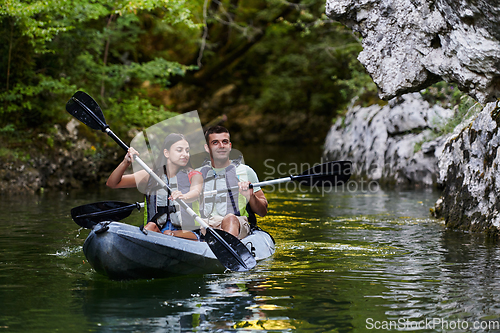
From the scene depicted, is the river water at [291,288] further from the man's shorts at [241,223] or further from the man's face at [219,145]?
the man's face at [219,145]

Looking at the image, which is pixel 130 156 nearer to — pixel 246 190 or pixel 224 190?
pixel 224 190

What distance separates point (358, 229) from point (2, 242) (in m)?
4.95

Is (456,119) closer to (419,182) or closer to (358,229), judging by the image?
(419,182)

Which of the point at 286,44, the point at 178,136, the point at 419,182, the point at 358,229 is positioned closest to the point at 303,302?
the point at 178,136

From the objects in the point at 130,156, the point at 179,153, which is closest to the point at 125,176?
the point at 130,156

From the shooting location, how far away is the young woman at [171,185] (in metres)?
5.52

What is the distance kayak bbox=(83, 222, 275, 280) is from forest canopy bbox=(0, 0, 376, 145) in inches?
263

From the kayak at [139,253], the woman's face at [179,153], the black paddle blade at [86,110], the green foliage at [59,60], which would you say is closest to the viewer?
the kayak at [139,253]

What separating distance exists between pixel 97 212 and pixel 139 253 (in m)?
1.29

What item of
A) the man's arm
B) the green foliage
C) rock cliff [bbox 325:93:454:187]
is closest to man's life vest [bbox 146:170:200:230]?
the man's arm

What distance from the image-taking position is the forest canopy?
38.9 ft

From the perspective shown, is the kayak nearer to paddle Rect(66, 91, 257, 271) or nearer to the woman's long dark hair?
paddle Rect(66, 91, 257, 271)

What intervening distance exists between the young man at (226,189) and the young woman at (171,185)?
315mm

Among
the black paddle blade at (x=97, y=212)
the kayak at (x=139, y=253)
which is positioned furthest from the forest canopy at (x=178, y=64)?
the kayak at (x=139, y=253)
